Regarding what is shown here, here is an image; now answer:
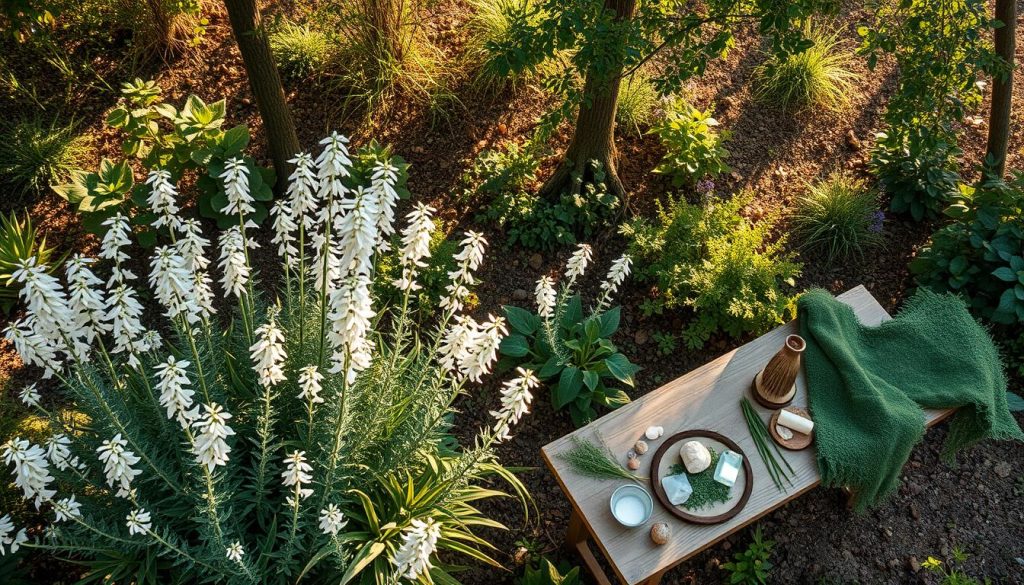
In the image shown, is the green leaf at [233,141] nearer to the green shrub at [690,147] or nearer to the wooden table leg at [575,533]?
the green shrub at [690,147]

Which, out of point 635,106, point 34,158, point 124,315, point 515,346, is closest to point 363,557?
point 124,315

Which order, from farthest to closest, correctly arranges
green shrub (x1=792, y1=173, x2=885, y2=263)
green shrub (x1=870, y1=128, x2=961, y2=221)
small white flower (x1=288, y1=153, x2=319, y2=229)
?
green shrub (x1=870, y1=128, x2=961, y2=221) < green shrub (x1=792, y1=173, x2=885, y2=263) < small white flower (x1=288, y1=153, x2=319, y2=229)

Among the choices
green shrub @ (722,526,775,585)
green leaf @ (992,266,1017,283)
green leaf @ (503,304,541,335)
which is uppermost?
green leaf @ (503,304,541,335)

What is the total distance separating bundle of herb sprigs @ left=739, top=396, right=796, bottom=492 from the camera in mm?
3621

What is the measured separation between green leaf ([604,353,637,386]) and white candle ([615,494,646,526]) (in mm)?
870

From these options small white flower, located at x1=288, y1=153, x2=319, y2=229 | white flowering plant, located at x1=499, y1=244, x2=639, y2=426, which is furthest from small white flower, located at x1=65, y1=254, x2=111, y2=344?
white flowering plant, located at x1=499, y1=244, x2=639, y2=426

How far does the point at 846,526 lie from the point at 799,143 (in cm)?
298

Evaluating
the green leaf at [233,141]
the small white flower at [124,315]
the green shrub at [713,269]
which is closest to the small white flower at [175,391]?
the small white flower at [124,315]

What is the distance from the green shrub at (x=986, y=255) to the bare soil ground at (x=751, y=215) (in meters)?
0.34

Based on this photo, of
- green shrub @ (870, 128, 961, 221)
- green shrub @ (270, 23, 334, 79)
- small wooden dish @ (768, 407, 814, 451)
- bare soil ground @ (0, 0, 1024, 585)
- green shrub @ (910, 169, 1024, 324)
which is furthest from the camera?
green shrub @ (270, 23, 334, 79)

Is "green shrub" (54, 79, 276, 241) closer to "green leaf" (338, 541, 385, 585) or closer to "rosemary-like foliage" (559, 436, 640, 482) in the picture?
"green leaf" (338, 541, 385, 585)

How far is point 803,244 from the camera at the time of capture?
207 inches

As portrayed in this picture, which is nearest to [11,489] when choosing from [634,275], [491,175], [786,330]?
[491,175]

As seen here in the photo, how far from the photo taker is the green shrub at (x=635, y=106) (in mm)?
5609
